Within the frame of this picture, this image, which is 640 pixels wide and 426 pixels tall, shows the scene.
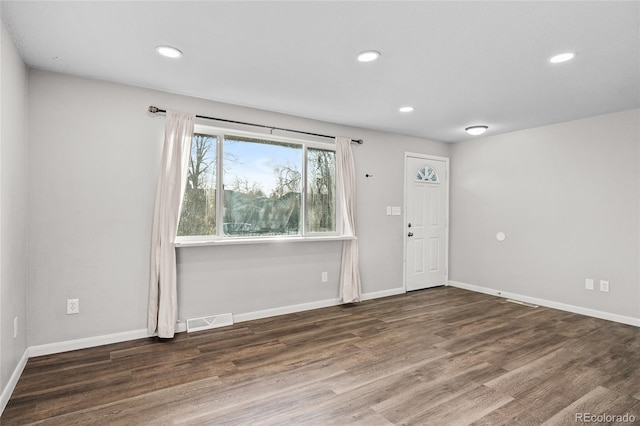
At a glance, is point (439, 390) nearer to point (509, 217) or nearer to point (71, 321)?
point (71, 321)

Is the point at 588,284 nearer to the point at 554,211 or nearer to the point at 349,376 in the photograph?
the point at 554,211

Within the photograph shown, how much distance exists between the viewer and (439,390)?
Answer: 2.44 metres

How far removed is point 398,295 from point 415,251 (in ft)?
2.58

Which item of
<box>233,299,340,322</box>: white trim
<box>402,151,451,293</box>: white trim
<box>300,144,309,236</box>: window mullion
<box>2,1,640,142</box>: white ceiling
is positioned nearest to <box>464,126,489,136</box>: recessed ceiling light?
<box>2,1,640,142</box>: white ceiling

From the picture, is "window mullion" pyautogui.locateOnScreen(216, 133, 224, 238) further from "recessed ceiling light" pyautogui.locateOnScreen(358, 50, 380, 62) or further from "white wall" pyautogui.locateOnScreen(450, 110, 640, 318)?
"white wall" pyautogui.locateOnScreen(450, 110, 640, 318)

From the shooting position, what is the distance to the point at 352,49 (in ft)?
8.37

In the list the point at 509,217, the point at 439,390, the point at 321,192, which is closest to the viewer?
the point at 439,390

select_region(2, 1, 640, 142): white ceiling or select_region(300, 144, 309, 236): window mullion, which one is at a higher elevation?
Answer: select_region(2, 1, 640, 142): white ceiling

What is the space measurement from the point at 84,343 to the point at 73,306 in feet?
1.16

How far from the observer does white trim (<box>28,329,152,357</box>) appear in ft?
9.62

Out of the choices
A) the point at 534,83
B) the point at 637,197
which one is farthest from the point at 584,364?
the point at 534,83

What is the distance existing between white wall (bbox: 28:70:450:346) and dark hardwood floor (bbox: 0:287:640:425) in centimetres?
33

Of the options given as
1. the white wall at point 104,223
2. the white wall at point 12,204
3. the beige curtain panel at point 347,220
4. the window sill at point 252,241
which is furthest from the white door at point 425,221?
the white wall at point 12,204

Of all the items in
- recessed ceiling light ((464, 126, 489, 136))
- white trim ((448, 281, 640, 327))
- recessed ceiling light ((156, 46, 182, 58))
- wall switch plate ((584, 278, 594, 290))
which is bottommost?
white trim ((448, 281, 640, 327))
